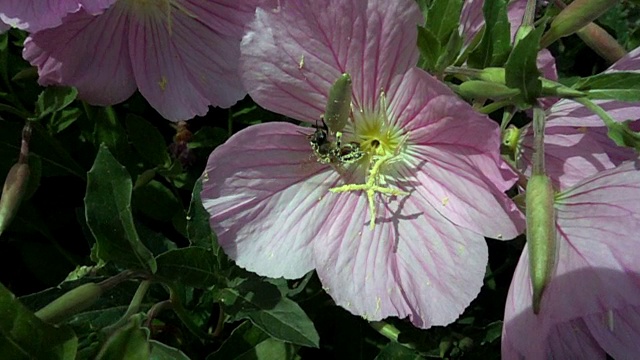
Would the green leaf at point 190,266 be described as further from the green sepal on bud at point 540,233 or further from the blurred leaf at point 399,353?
the green sepal on bud at point 540,233

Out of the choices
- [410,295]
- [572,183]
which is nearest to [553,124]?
[572,183]

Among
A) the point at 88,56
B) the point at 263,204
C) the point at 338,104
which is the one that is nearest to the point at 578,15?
the point at 338,104

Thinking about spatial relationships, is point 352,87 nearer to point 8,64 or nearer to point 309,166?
point 309,166

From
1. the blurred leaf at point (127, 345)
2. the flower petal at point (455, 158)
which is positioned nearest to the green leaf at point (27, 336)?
the blurred leaf at point (127, 345)

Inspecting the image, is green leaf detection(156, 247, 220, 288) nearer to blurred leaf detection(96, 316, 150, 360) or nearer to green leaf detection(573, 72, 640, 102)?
blurred leaf detection(96, 316, 150, 360)

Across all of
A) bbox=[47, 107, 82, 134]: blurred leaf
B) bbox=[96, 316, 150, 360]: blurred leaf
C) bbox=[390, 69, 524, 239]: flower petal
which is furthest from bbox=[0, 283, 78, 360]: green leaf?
bbox=[47, 107, 82, 134]: blurred leaf
